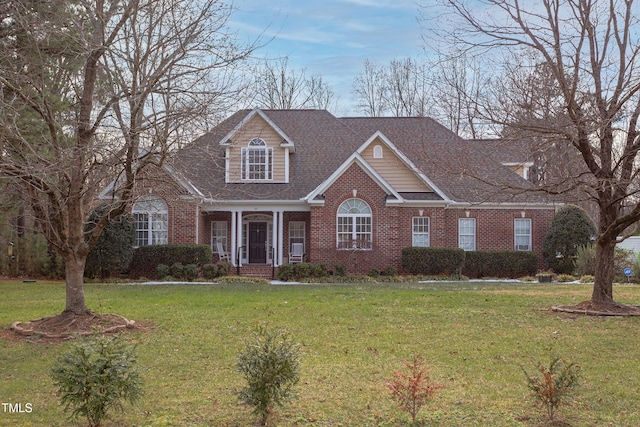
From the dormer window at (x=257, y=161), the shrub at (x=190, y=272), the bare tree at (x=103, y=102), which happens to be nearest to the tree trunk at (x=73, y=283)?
the bare tree at (x=103, y=102)

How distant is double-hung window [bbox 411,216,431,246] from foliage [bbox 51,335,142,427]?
2040 centimetres

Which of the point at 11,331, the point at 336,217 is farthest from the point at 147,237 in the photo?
the point at 11,331

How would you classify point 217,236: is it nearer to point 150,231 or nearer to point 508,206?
point 150,231

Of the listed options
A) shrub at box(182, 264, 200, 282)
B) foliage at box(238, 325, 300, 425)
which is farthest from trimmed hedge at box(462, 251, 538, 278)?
foliage at box(238, 325, 300, 425)

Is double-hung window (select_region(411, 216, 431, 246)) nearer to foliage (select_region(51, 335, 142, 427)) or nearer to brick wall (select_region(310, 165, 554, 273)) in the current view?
brick wall (select_region(310, 165, 554, 273))

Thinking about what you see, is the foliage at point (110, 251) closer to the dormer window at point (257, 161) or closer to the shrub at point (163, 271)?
the shrub at point (163, 271)

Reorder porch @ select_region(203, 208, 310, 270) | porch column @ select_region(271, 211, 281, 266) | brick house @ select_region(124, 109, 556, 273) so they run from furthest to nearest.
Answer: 1. porch @ select_region(203, 208, 310, 270)
2. porch column @ select_region(271, 211, 281, 266)
3. brick house @ select_region(124, 109, 556, 273)

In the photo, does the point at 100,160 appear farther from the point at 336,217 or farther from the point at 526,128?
the point at 336,217

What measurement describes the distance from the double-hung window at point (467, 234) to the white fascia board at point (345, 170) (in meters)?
3.44

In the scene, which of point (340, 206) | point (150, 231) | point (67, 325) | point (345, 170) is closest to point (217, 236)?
point (150, 231)

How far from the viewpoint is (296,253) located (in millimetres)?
25281

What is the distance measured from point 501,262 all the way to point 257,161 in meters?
10.6

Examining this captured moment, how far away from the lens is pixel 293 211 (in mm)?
25812

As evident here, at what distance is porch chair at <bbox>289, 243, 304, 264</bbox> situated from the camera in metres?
25.3
